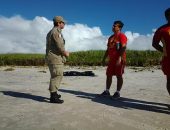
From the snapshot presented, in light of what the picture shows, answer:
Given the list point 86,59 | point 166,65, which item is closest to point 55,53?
point 166,65

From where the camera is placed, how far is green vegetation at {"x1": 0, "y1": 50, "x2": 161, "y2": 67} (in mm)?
22797

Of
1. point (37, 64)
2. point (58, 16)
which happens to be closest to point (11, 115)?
point (58, 16)

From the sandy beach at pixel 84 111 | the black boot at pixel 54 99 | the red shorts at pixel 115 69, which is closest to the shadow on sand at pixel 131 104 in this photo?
the sandy beach at pixel 84 111

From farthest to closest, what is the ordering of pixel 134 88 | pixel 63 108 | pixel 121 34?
pixel 134 88
pixel 121 34
pixel 63 108

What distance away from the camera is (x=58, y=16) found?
858 centimetres

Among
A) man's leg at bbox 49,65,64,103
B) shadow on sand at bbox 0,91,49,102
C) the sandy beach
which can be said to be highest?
man's leg at bbox 49,65,64,103

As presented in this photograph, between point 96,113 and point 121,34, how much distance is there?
2880mm

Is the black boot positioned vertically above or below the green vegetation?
below

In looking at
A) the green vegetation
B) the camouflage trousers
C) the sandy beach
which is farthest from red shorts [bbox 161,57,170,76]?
the green vegetation

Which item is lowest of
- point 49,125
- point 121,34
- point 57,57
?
point 49,125

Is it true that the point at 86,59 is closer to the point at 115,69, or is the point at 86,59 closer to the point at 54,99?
the point at 115,69

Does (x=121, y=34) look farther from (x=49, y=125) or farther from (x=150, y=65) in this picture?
(x=150, y=65)

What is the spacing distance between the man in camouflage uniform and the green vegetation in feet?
46.7

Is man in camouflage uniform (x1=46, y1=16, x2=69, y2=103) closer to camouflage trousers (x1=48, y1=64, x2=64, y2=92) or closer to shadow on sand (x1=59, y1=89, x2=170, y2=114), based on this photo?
camouflage trousers (x1=48, y1=64, x2=64, y2=92)
